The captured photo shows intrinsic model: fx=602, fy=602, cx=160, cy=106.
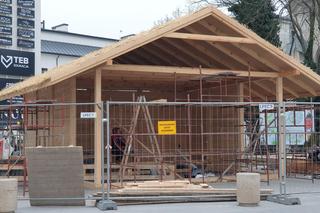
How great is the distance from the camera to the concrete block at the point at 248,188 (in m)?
13.3

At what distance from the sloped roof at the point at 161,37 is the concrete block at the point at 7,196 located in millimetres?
4236

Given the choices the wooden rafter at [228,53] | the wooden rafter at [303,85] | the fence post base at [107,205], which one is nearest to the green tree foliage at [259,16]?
the wooden rafter at [303,85]

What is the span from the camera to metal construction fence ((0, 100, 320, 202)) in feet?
57.6

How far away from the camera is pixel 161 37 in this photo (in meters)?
17.3

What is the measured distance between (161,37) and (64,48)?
127 feet

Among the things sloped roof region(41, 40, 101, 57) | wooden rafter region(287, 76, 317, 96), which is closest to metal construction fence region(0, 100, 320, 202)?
wooden rafter region(287, 76, 317, 96)

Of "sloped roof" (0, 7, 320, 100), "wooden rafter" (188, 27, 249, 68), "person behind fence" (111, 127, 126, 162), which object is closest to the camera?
"sloped roof" (0, 7, 320, 100)

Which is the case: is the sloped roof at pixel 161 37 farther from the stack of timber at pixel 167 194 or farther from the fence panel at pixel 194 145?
the stack of timber at pixel 167 194

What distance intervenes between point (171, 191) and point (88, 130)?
7715 mm

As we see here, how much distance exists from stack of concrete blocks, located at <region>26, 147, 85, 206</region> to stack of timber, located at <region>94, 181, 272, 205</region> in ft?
2.48

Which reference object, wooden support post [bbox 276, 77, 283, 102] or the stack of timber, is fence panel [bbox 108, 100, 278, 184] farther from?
the stack of timber

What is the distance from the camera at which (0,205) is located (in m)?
12.2

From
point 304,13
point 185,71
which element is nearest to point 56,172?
point 185,71

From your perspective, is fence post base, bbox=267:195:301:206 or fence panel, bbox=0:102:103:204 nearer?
fence panel, bbox=0:102:103:204
